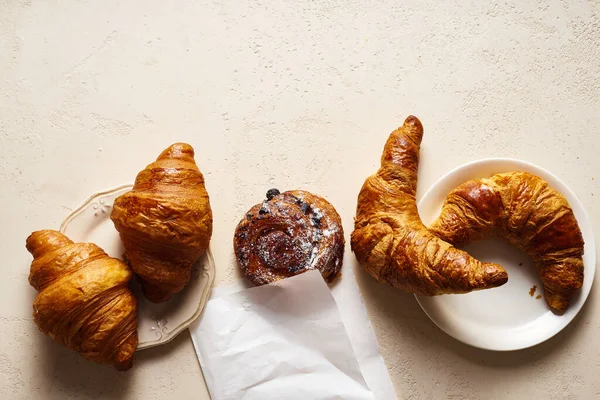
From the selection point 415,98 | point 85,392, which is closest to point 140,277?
point 85,392

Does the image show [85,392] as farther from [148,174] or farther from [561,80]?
[561,80]

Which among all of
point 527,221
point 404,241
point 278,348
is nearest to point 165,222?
point 278,348

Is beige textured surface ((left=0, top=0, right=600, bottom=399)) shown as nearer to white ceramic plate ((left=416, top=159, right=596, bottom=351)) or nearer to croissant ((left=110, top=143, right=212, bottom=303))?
white ceramic plate ((left=416, top=159, right=596, bottom=351))

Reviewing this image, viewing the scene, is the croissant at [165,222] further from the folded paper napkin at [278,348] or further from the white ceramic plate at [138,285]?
the folded paper napkin at [278,348]

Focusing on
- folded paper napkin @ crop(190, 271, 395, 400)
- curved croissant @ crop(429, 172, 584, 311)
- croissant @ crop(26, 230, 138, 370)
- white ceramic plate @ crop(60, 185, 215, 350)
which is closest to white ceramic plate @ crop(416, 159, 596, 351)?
curved croissant @ crop(429, 172, 584, 311)

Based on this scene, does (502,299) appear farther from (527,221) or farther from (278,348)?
(278,348)

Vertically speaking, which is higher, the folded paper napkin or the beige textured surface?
the beige textured surface

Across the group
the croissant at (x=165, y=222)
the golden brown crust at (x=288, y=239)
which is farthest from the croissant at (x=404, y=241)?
the croissant at (x=165, y=222)

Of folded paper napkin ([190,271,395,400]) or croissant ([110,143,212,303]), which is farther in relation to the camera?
folded paper napkin ([190,271,395,400])
